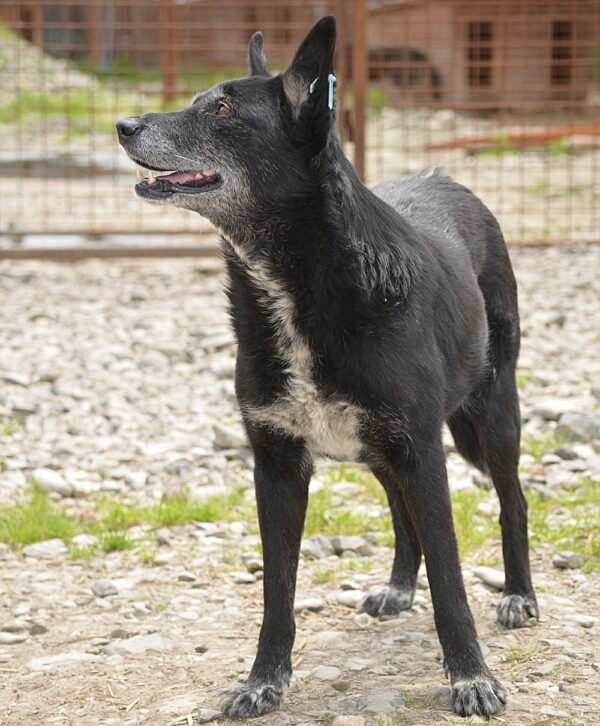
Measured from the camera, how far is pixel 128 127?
126 inches

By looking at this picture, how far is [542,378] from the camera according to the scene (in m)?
5.92

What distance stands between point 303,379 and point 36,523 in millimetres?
Answer: 1793

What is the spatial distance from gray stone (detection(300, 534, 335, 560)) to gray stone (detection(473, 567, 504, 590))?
59 centimetres

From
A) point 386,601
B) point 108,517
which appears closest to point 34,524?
point 108,517

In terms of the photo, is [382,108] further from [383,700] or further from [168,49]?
[383,700]

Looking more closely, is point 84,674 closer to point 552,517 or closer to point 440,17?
point 552,517

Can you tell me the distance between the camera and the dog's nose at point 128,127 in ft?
10.5

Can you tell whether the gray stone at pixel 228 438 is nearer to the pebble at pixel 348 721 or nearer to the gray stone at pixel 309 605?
the gray stone at pixel 309 605

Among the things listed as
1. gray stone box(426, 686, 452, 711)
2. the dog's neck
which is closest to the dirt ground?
gray stone box(426, 686, 452, 711)

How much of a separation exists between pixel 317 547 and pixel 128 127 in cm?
182

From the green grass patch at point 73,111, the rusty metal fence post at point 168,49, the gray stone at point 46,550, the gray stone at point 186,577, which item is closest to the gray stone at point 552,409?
the gray stone at point 186,577

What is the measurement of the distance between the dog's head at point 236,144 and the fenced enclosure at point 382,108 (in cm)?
249

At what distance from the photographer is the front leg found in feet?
10.5

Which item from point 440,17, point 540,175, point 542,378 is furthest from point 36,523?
point 440,17
